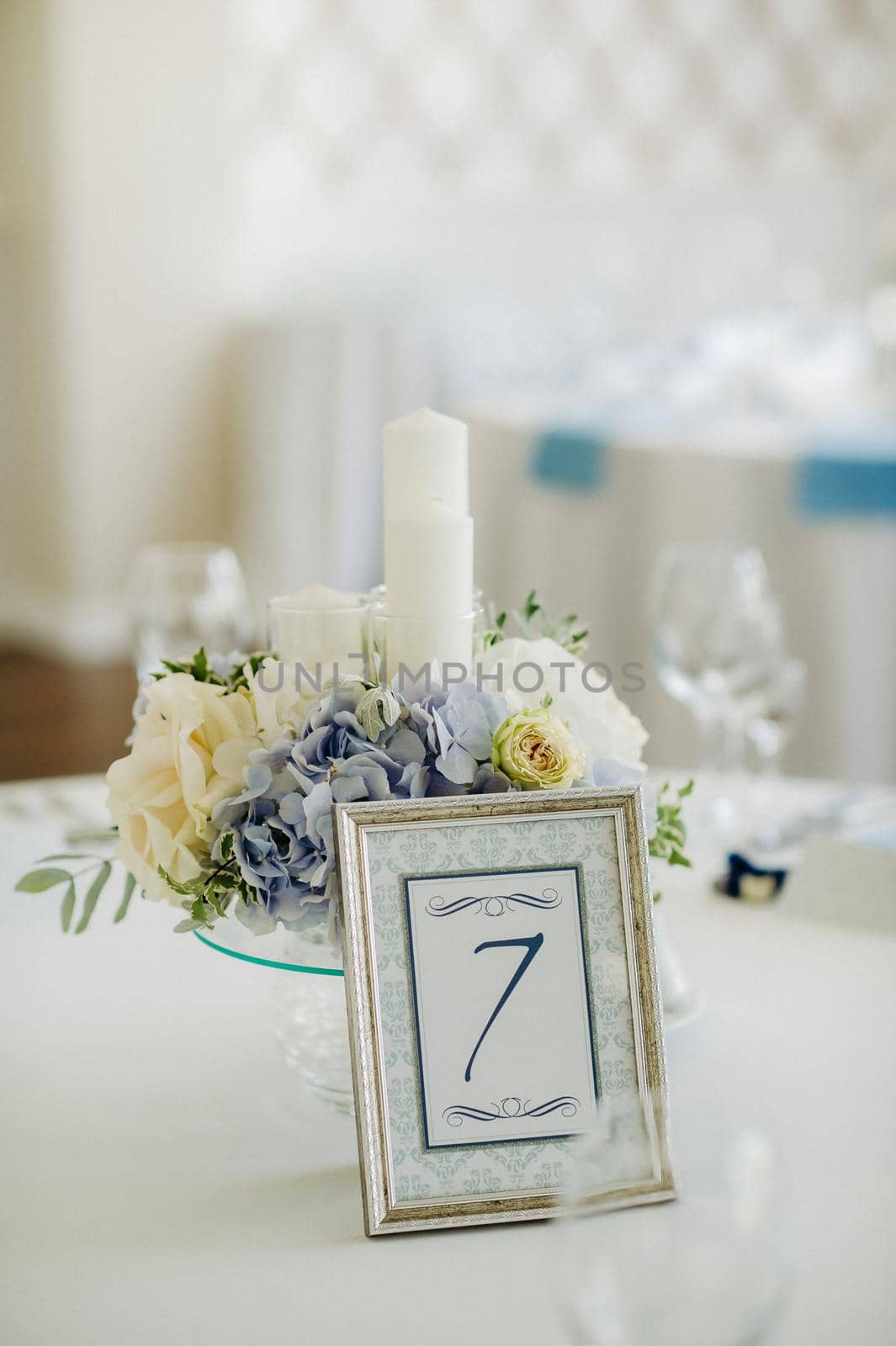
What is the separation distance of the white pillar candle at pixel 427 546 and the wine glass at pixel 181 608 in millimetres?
460

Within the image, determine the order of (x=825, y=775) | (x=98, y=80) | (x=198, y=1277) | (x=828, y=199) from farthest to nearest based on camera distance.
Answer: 1. (x=828, y=199)
2. (x=98, y=80)
3. (x=825, y=775)
4. (x=198, y=1277)

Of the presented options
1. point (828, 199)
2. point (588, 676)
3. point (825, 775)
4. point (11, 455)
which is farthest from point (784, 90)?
point (588, 676)

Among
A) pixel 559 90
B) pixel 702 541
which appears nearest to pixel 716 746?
pixel 702 541

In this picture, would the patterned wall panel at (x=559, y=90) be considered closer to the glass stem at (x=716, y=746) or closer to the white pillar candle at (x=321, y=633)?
the glass stem at (x=716, y=746)

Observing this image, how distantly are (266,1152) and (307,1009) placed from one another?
0.07 metres

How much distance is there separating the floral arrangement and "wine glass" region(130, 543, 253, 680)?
0.47m

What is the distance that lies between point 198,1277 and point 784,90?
13.6 ft

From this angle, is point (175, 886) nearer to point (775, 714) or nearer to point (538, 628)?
point (538, 628)

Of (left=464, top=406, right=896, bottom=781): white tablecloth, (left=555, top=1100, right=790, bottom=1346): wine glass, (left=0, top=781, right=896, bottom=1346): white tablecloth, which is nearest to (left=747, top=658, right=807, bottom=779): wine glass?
(left=0, top=781, right=896, bottom=1346): white tablecloth

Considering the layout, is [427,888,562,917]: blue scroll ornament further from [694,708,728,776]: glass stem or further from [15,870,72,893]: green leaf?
[694,708,728,776]: glass stem

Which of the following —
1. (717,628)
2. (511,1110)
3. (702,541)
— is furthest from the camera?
(702,541)

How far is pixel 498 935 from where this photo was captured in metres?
0.51

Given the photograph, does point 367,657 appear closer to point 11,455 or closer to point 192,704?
point 192,704

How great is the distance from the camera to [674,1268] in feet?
1.11
